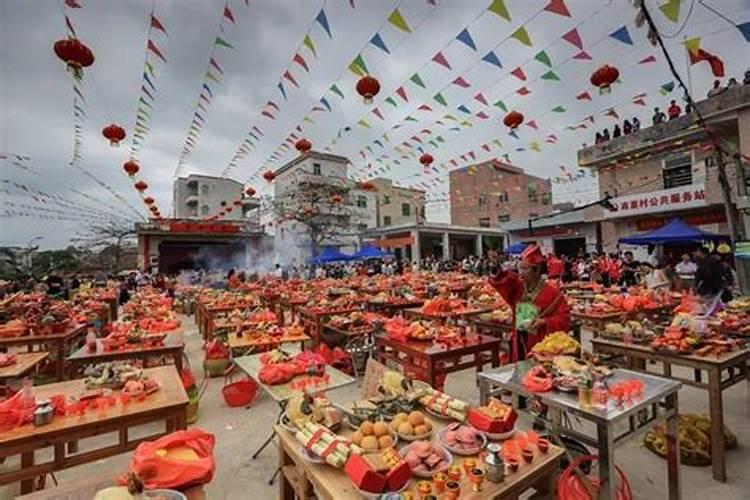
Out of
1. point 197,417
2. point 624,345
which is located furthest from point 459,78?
point 197,417

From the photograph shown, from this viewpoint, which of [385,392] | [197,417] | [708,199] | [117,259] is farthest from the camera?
[117,259]

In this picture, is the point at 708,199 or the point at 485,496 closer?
the point at 485,496

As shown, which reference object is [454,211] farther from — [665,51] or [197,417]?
[197,417]

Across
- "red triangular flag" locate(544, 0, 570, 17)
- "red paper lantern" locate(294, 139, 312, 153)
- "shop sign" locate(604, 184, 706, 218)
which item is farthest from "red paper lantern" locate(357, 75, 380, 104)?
"shop sign" locate(604, 184, 706, 218)

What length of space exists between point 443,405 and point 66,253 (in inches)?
1392

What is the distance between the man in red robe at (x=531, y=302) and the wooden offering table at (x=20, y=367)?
495 centimetres

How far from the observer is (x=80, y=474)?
3.63m

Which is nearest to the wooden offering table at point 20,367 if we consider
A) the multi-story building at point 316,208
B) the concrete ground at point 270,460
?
the concrete ground at point 270,460

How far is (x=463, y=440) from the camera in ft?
6.27

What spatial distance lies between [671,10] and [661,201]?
1382 cm

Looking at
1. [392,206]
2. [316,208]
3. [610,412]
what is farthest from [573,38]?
[392,206]

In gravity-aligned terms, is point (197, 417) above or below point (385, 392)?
below

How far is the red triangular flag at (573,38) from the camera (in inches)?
221

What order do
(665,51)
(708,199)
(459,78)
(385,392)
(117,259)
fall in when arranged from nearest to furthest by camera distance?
(385,392) < (665,51) < (459,78) < (708,199) < (117,259)
